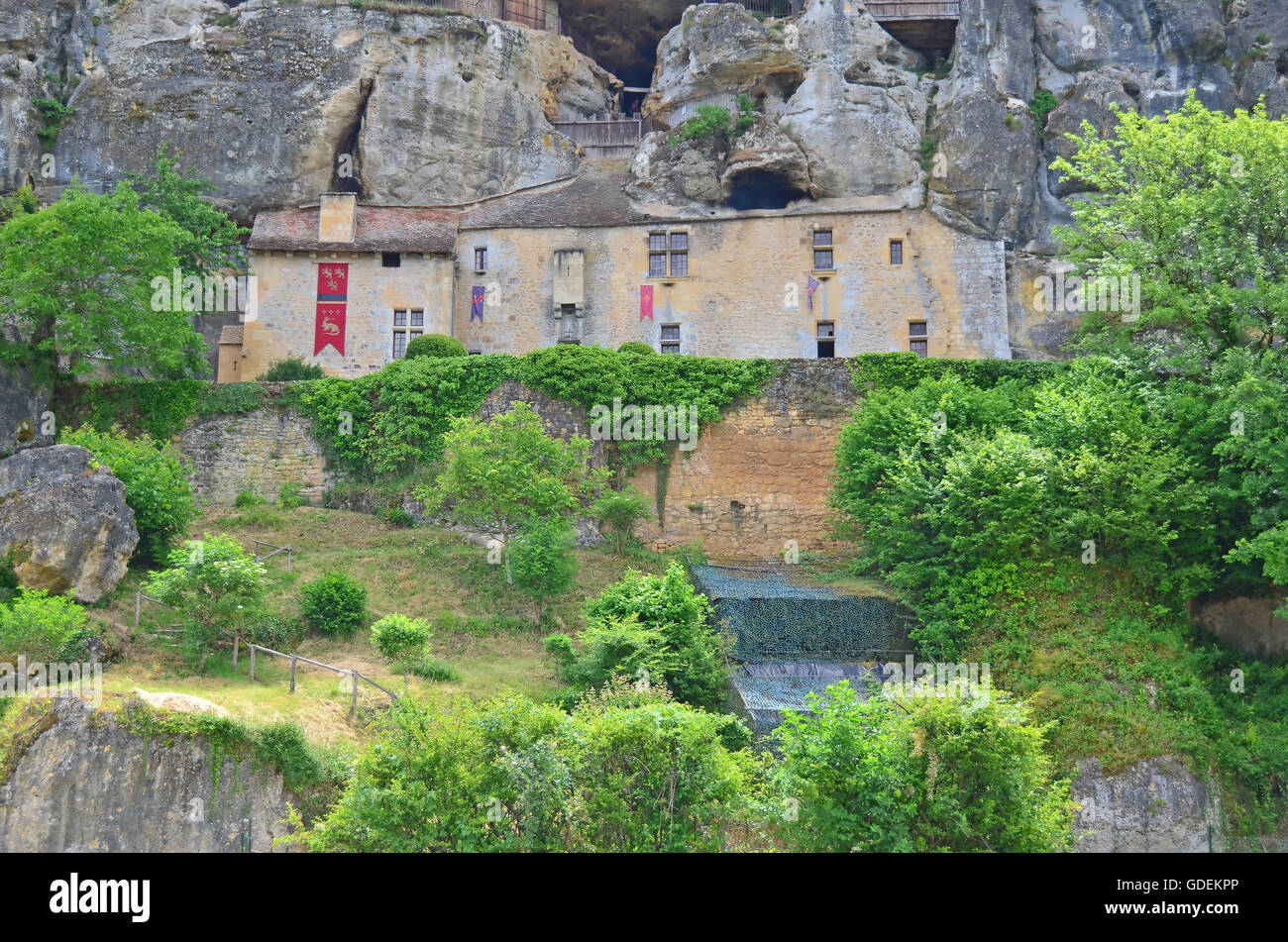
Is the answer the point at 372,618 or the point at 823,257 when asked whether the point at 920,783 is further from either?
the point at 823,257

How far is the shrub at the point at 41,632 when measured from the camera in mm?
19422

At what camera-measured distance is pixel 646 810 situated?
14.9 meters

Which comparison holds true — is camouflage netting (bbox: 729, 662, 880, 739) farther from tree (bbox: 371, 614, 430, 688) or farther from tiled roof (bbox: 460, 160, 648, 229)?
tiled roof (bbox: 460, 160, 648, 229)

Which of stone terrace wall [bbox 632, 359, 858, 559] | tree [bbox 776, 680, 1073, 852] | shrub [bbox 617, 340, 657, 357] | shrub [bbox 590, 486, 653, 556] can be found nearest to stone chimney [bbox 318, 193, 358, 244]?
shrub [bbox 617, 340, 657, 357]

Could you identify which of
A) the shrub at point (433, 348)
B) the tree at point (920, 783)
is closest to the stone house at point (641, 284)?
the shrub at point (433, 348)

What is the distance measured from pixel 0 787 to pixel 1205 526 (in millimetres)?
19179

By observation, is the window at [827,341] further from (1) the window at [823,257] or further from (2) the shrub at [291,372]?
(2) the shrub at [291,372]

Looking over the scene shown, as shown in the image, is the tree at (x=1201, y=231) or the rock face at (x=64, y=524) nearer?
the rock face at (x=64, y=524)

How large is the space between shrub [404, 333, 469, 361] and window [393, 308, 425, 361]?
2.09m

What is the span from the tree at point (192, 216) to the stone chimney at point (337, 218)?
2248 mm

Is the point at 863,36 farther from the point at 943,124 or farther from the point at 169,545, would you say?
the point at 169,545

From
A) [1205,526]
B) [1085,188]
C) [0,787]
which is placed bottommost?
[0,787]

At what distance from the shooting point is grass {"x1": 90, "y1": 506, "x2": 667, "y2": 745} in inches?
786

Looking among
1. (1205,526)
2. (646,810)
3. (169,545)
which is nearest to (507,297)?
(169,545)
